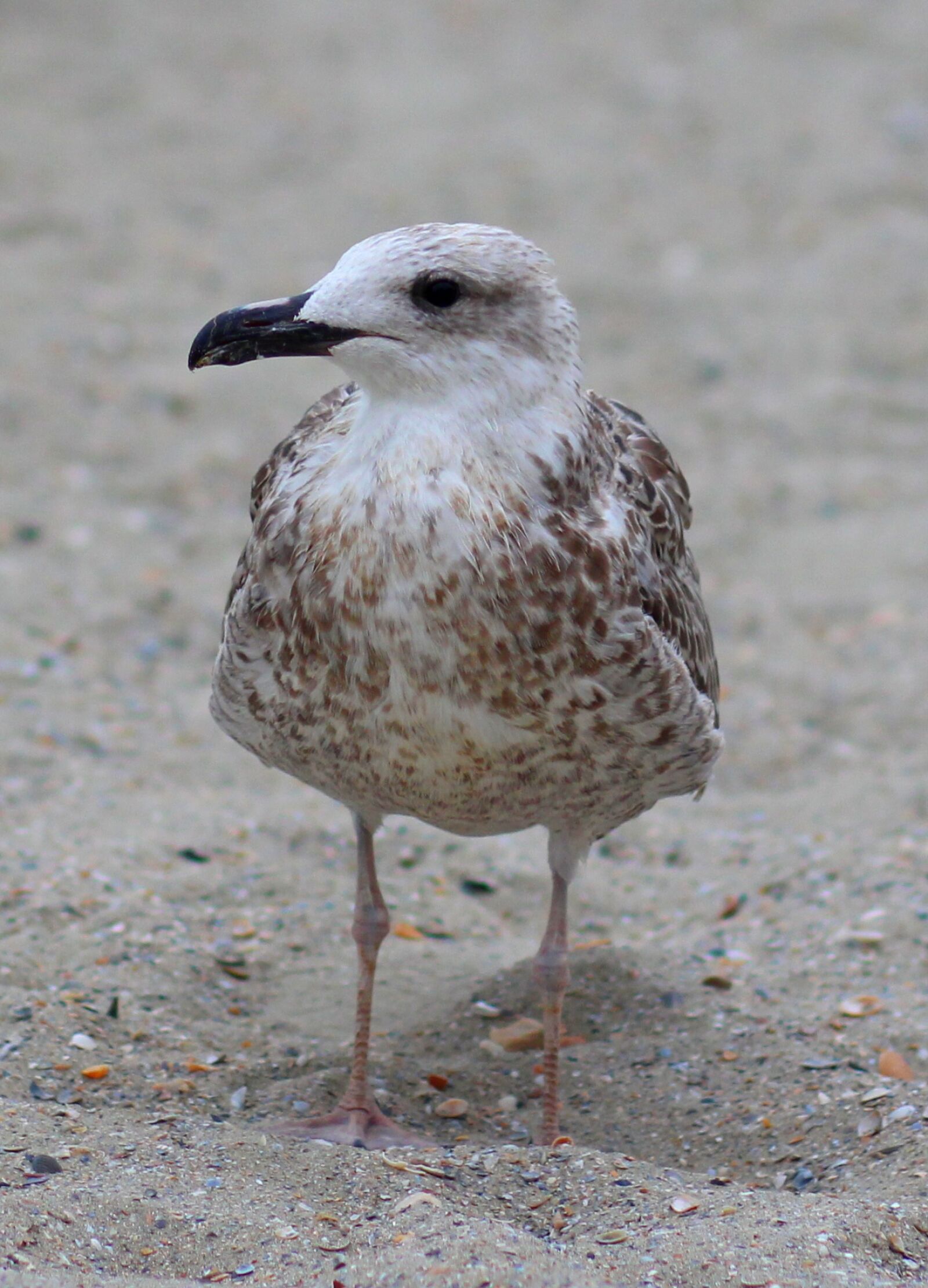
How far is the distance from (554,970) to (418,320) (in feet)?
6.24

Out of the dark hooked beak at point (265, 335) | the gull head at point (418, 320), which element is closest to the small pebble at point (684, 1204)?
the gull head at point (418, 320)

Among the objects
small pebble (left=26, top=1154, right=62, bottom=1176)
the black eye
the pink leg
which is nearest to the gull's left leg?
the pink leg

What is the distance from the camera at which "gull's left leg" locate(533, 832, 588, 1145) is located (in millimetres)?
4625

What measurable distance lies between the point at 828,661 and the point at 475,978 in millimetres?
3017

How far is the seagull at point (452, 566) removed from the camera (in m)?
3.87

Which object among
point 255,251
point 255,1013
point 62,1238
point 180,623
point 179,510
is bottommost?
point 62,1238

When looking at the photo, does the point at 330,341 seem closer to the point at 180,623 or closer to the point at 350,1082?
the point at 350,1082

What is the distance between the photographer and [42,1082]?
4516 mm

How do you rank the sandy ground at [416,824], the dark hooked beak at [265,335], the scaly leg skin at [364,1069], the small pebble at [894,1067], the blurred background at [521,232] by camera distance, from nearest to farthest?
the dark hooked beak at [265,335] → the sandy ground at [416,824] → the scaly leg skin at [364,1069] → the small pebble at [894,1067] → the blurred background at [521,232]

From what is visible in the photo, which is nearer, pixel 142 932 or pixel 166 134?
pixel 142 932

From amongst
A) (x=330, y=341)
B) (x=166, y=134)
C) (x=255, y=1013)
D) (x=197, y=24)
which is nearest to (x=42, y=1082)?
(x=255, y=1013)

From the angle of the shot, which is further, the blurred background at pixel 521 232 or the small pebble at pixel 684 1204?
the blurred background at pixel 521 232

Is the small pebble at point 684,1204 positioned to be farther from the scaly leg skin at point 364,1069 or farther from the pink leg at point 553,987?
the scaly leg skin at point 364,1069

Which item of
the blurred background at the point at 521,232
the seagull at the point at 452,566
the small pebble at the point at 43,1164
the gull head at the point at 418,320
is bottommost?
the small pebble at the point at 43,1164
